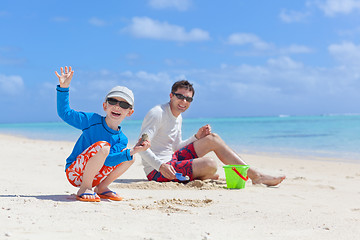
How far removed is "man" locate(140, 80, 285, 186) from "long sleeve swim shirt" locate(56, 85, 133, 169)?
1189 millimetres

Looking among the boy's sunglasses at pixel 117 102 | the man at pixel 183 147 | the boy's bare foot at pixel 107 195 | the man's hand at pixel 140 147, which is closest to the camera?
the man's hand at pixel 140 147

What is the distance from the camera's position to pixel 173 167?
5055 millimetres

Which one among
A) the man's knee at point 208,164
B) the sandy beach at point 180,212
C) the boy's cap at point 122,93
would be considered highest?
the boy's cap at point 122,93

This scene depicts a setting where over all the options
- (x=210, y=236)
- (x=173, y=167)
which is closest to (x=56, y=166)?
(x=173, y=167)

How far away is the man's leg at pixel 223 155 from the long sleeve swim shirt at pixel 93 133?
1640 mm

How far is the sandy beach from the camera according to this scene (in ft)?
8.81

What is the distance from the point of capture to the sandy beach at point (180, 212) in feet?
8.81

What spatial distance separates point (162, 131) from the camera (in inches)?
204

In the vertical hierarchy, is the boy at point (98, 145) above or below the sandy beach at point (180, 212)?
above

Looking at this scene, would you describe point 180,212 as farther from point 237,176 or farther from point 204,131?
point 204,131

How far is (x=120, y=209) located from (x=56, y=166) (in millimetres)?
4130

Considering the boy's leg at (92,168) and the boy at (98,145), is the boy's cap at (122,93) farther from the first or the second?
the boy's leg at (92,168)

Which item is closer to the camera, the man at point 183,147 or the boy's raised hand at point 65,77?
the boy's raised hand at point 65,77

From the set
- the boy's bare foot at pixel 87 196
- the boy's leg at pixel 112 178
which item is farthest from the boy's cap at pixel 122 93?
the boy's bare foot at pixel 87 196
